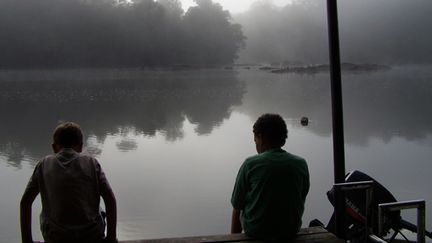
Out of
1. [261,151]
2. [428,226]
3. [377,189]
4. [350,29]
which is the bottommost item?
[428,226]

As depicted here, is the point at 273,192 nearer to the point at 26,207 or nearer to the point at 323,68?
the point at 26,207

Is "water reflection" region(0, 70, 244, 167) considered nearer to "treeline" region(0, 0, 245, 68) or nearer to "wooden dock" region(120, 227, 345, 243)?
"wooden dock" region(120, 227, 345, 243)

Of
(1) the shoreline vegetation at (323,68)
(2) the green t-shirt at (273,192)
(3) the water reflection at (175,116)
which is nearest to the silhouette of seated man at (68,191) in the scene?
(2) the green t-shirt at (273,192)

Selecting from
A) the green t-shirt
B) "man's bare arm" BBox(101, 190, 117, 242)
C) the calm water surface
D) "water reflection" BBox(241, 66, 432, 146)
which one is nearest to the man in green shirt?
the green t-shirt

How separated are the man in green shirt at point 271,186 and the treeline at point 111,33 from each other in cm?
3524

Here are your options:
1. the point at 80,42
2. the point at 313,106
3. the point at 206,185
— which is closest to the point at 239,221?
the point at 206,185

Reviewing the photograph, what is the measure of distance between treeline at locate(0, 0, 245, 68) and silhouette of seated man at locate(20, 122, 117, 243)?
35.2 meters

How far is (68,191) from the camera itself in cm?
160

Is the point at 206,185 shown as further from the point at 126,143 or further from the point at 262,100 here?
the point at 262,100

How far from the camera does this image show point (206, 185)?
185 inches

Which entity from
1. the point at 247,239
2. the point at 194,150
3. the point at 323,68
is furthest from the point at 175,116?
the point at 323,68

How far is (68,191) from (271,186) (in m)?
0.69

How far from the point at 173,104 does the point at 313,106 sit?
3746 mm

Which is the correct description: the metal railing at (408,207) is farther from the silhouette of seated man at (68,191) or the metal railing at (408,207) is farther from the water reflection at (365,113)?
the water reflection at (365,113)
